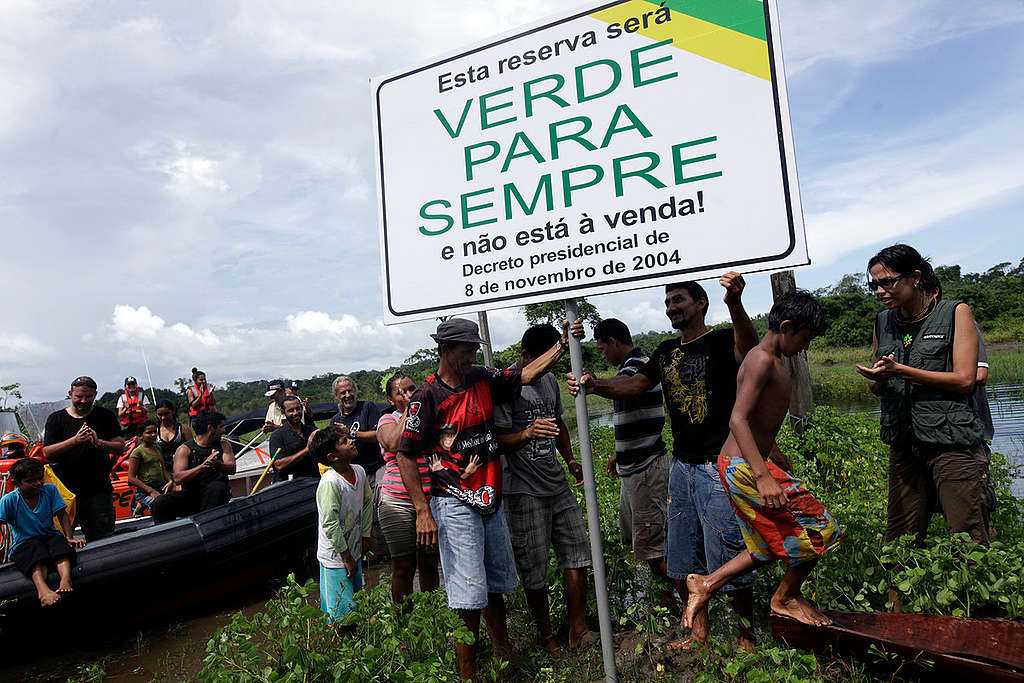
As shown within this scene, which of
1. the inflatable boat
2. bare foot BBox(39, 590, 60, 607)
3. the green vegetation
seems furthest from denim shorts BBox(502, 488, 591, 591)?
bare foot BBox(39, 590, 60, 607)

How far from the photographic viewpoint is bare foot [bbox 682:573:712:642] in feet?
9.49

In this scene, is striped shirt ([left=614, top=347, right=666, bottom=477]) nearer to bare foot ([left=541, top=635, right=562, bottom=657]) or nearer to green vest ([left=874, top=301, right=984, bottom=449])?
bare foot ([left=541, top=635, right=562, bottom=657])

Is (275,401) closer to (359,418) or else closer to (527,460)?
(359,418)

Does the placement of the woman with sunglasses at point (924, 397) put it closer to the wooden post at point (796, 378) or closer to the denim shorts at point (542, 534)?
the denim shorts at point (542, 534)

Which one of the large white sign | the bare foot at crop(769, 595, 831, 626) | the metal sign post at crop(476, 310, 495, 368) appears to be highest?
the large white sign

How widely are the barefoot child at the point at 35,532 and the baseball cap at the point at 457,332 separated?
3.70 meters

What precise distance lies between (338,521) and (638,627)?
5.94ft

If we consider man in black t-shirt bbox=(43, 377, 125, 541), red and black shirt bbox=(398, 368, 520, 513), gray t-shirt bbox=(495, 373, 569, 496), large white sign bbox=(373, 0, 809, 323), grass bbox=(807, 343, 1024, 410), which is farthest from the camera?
grass bbox=(807, 343, 1024, 410)

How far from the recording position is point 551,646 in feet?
11.8

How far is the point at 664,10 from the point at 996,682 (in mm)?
2795

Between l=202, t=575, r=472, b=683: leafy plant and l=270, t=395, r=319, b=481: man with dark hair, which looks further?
l=270, t=395, r=319, b=481: man with dark hair

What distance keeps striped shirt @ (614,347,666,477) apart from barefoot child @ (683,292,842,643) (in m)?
1.02

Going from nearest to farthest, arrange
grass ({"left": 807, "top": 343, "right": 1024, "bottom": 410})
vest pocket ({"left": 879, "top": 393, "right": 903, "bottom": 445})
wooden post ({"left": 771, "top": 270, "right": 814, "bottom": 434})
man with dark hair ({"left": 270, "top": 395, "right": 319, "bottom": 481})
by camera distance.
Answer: vest pocket ({"left": 879, "top": 393, "right": 903, "bottom": 445})
man with dark hair ({"left": 270, "top": 395, "right": 319, "bottom": 481})
wooden post ({"left": 771, "top": 270, "right": 814, "bottom": 434})
grass ({"left": 807, "top": 343, "right": 1024, "bottom": 410})

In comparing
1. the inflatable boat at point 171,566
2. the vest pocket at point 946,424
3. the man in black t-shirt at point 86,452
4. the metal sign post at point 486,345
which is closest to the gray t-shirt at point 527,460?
the metal sign post at point 486,345
